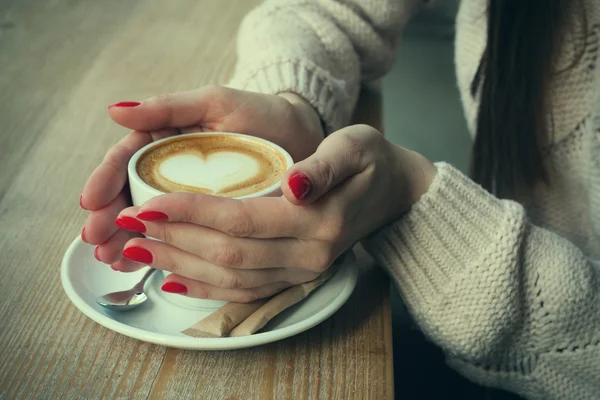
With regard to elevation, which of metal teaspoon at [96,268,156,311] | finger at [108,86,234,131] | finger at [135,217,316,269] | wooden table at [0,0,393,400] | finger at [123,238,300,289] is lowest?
wooden table at [0,0,393,400]

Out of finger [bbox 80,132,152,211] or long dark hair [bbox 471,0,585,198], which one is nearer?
finger [bbox 80,132,152,211]

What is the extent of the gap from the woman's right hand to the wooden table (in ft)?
0.25

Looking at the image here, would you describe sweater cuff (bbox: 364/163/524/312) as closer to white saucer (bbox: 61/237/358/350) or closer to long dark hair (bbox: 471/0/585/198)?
white saucer (bbox: 61/237/358/350)

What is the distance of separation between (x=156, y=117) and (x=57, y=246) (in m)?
0.17

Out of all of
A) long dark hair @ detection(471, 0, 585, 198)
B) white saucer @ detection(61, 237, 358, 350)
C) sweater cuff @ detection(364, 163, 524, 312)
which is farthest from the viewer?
long dark hair @ detection(471, 0, 585, 198)

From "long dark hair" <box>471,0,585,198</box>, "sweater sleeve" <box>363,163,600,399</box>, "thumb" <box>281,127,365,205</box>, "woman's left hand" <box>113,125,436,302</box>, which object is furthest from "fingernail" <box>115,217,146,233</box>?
"long dark hair" <box>471,0,585,198</box>

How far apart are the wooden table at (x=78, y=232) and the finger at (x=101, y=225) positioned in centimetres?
6

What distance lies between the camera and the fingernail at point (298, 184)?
44 centimetres

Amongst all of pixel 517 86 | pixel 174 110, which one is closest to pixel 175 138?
pixel 174 110

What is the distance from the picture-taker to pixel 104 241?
54 centimetres

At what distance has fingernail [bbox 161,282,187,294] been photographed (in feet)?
1.57

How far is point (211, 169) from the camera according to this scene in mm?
559

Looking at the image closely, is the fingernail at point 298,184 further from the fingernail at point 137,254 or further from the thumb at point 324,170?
the fingernail at point 137,254

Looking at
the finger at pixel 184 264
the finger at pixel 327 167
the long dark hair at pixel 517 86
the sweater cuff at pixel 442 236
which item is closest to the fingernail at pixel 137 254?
the finger at pixel 184 264
